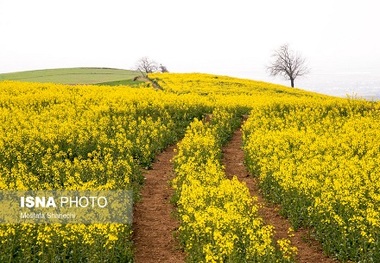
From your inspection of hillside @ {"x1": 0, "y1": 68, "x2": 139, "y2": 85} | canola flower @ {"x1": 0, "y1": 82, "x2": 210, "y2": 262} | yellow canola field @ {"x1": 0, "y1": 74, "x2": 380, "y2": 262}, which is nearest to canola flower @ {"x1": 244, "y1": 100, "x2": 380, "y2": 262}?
yellow canola field @ {"x1": 0, "y1": 74, "x2": 380, "y2": 262}

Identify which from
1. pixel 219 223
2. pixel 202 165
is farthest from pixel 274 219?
pixel 202 165

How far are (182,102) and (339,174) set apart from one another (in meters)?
16.6

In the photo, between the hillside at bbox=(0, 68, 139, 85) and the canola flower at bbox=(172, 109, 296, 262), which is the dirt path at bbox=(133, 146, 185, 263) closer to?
the canola flower at bbox=(172, 109, 296, 262)

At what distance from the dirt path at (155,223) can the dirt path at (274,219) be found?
8.99 feet

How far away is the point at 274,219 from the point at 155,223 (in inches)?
148

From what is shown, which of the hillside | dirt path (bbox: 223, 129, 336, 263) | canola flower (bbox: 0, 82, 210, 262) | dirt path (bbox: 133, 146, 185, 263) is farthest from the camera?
the hillside

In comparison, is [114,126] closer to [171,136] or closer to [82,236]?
[171,136]

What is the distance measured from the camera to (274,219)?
564 inches

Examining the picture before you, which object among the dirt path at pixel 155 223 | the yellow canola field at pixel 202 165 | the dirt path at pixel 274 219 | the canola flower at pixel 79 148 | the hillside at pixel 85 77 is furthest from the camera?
the hillside at pixel 85 77

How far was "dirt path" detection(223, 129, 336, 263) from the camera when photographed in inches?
468

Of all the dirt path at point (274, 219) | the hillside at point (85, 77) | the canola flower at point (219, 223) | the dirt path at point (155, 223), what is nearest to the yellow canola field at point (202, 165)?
the canola flower at point (219, 223)

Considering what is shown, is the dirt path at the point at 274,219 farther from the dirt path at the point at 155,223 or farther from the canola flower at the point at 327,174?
the dirt path at the point at 155,223

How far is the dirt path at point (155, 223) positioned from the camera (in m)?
12.0

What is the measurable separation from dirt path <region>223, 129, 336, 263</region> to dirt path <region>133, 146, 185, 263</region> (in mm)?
2741
